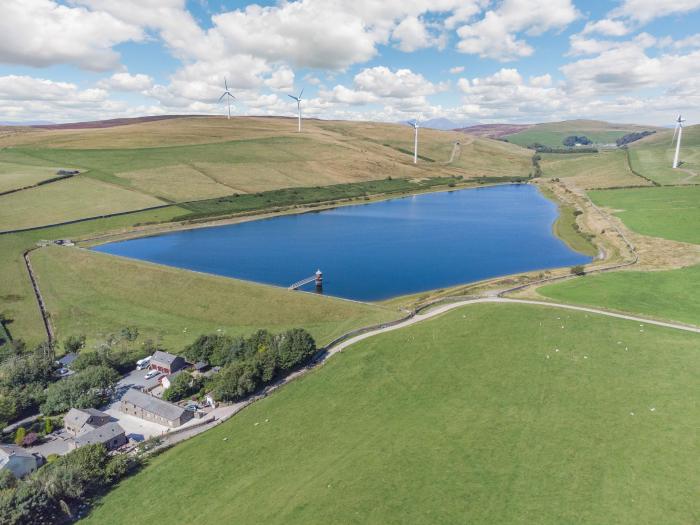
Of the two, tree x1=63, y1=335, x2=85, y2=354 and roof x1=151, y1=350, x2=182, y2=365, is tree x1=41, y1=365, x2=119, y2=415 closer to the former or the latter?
roof x1=151, y1=350, x2=182, y2=365

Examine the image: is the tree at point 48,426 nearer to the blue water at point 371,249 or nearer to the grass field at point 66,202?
the blue water at point 371,249

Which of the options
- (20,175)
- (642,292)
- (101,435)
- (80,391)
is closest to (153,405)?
(101,435)

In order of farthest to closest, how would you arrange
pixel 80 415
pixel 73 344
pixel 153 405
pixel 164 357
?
pixel 73 344, pixel 164 357, pixel 153 405, pixel 80 415

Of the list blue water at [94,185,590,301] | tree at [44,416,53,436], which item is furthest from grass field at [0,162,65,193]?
tree at [44,416,53,436]

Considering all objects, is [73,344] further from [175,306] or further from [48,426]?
[48,426]

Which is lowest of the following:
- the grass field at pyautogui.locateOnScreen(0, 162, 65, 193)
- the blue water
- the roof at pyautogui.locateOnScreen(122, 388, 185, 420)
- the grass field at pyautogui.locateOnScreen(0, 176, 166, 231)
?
the roof at pyautogui.locateOnScreen(122, 388, 185, 420)
